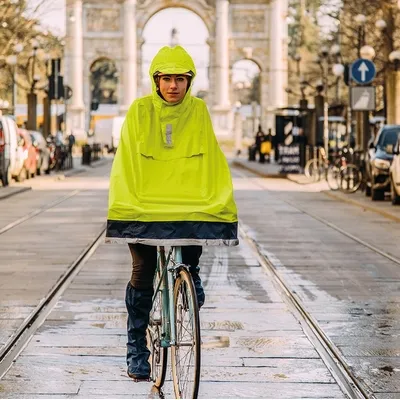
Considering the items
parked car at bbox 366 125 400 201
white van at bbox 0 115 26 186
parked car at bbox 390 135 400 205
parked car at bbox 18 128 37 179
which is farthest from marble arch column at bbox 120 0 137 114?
parked car at bbox 390 135 400 205

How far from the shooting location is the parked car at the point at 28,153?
3939cm

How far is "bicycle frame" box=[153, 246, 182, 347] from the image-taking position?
6.75 metres

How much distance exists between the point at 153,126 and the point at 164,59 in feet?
1.12

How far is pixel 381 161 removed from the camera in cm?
2794

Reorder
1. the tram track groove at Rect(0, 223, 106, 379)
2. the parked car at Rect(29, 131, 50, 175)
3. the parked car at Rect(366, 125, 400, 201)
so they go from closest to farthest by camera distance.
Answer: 1. the tram track groove at Rect(0, 223, 106, 379)
2. the parked car at Rect(366, 125, 400, 201)
3. the parked car at Rect(29, 131, 50, 175)

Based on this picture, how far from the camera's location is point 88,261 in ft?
48.3

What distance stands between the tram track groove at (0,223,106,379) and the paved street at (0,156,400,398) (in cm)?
6

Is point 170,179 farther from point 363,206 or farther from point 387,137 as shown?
point 387,137

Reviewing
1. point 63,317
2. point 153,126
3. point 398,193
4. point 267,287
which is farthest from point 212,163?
point 398,193

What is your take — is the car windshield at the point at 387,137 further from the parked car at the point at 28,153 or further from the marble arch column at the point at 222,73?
the marble arch column at the point at 222,73

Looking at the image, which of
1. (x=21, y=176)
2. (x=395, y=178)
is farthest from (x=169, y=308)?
(x=21, y=176)

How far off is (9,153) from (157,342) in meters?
28.9

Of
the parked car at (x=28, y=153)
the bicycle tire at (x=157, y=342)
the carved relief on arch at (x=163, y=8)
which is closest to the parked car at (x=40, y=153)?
the parked car at (x=28, y=153)

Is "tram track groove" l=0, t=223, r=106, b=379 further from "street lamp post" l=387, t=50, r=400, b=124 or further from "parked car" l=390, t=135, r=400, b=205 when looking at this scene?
"street lamp post" l=387, t=50, r=400, b=124
